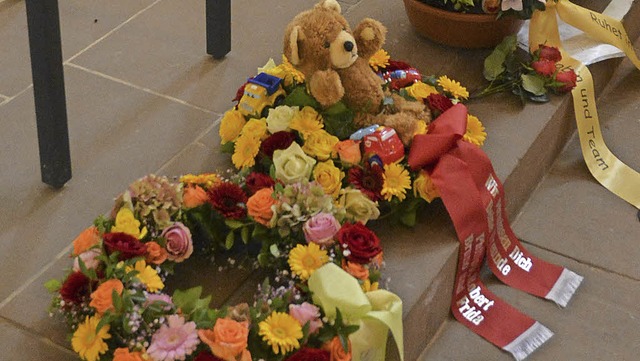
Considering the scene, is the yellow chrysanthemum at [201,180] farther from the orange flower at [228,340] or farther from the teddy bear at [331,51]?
the orange flower at [228,340]

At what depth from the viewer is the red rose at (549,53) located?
2107 millimetres

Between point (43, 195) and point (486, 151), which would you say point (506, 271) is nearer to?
point (486, 151)

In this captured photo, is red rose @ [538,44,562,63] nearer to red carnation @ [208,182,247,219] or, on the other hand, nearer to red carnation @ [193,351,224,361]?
red carnation @ [208,182,247,219]

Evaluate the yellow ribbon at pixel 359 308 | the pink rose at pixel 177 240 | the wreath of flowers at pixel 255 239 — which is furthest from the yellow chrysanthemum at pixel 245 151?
the yellow ribbon at pixel 359 308

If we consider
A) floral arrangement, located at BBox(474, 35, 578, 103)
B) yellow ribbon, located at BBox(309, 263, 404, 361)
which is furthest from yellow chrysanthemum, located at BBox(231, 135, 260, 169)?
floral arrangement, located at BBox(474, 35, 578, 103)

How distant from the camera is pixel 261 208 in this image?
151 centimetres

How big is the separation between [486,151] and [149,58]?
0.83 meters

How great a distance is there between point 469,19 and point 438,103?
0.37 meters

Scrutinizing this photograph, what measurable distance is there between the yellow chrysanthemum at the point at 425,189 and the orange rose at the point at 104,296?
0.57 metres

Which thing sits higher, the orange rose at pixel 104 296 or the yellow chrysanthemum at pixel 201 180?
the orange rose at pixel 104 296

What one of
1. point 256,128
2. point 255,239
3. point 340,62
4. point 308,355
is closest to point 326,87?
point 340,62

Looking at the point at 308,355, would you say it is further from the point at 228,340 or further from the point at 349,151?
the point at 349,151

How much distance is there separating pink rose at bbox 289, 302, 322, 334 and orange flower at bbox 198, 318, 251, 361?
9 centimetres

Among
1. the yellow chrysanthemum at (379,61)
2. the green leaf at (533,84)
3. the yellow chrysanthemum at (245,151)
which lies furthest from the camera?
the green leaf at (533,84)
